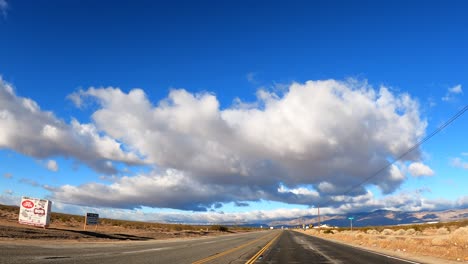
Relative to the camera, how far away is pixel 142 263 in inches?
678

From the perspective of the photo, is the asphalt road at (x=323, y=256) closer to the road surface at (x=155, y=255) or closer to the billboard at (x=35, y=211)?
the road surface at (x=155, y=255)

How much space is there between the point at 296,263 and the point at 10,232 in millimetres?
27469

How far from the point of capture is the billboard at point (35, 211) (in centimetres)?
4209

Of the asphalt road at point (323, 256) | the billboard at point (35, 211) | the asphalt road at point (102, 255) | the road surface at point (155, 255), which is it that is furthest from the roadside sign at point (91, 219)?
the asphalt road at point (323, 256)

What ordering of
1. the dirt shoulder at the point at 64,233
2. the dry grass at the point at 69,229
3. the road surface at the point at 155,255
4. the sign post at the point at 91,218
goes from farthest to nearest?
the sign post at the point at 91,218 → the dry grass at the point at 69,229 → the dirt shoulder at the point at 64,233 → the road surface at the point at 155,255

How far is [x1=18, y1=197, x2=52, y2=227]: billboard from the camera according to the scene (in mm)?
42094

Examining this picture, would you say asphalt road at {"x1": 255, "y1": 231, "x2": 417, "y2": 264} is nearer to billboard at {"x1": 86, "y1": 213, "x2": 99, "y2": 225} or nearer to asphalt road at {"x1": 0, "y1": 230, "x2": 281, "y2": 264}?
asphalt road at {"x1": 0, "y1": 230, "x2": 281, "y2": 264}

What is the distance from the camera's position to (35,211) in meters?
42.4

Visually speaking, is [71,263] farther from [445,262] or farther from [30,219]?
[30,219]

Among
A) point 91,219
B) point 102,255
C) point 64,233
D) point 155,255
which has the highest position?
point 91,219

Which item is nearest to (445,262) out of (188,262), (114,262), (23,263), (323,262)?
(323,262)

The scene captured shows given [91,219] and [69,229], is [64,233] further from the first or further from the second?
[69,229]

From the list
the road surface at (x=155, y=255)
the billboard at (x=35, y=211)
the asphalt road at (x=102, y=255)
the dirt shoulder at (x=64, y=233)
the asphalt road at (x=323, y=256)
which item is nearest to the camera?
the asphalt road at (x=102, y=255)

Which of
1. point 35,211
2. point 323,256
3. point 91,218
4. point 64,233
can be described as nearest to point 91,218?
point 91,218
